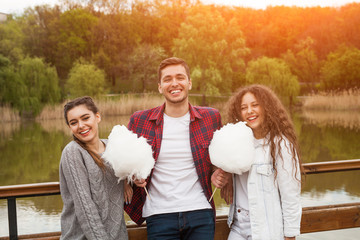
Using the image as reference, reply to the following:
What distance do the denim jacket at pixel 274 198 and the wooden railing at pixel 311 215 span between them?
1.40ft

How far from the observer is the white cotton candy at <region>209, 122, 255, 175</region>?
75.7 inches

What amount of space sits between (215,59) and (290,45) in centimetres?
1895

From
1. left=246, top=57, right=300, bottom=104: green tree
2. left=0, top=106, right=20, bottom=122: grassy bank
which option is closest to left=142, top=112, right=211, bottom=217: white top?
left=0, top=106, right=20, bottom=122: grassy bank

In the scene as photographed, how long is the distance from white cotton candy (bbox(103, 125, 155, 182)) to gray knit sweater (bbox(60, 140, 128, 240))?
0.34 ft

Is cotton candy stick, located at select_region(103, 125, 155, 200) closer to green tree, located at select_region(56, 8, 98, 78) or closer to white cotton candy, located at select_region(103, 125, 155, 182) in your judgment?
white cotton candy, located at select_region(103, 125, 155, 182)

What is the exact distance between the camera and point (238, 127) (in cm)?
197

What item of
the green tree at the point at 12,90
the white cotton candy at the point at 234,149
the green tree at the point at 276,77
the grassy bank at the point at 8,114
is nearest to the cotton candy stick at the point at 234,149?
the white cotton candy at the point at 234,149

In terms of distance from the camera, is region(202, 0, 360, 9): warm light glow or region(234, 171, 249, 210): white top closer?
region(234, 171, 249, 210): white top

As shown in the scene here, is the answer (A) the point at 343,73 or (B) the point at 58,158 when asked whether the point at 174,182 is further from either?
(A) the point at 343,73

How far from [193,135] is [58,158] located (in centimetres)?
922

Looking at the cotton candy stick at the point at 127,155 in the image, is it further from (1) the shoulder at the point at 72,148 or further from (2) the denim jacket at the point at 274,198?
(2) the denim jacket at the point at 274,198

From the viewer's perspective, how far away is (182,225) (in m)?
2.02

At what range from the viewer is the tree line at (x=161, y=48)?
23938 millimetres

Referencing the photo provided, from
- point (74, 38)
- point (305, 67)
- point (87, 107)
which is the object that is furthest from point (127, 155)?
point (305, 67)
